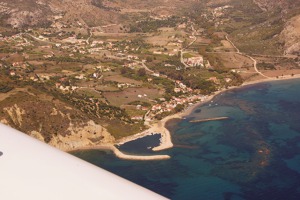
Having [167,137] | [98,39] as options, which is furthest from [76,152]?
[98,39]

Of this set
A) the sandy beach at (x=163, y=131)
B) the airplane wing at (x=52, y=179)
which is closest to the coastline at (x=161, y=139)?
the sandy beach at (x=163, y=131)

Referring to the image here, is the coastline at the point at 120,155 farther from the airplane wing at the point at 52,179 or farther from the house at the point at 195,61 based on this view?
the house at the point at 195,61

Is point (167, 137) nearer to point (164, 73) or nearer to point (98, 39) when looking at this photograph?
point (164, 73)

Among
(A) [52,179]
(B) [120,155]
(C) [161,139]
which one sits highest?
(A) [52,179]

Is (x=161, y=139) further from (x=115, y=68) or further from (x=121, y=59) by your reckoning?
(x=121, y=59)

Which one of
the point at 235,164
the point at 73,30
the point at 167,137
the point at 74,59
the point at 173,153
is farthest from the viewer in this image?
the point at 73,30

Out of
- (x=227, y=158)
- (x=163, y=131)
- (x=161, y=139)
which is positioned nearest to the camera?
(x=227, y=158)

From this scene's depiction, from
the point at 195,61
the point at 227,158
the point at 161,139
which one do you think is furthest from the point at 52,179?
the point at 195,61
